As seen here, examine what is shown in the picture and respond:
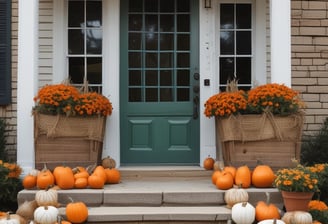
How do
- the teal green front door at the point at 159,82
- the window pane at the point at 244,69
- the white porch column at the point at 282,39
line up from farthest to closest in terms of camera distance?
the window pane at the point at 244,69 < the teal green front door at the point at 159,82 < the white porch column at the point at 282,39

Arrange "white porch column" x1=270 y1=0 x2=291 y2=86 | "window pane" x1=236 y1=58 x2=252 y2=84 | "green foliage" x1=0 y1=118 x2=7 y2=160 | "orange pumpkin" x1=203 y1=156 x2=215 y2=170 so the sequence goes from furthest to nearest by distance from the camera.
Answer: "window pane" x1=236 y1=58 x2=252 y2=84 → "orange pumpkin" x1=203 y1=156 x2=215 y2=170 → "green foliage" x1=0 y1=118 x2=7 y2=160 → "white porch column" x1=270 y1=0 x2=291 y2=86

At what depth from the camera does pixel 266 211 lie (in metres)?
4.24

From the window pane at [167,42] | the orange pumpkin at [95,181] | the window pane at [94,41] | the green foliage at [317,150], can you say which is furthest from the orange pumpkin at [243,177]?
the window pane at [94,41]

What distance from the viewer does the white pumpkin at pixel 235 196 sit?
14.5 feet

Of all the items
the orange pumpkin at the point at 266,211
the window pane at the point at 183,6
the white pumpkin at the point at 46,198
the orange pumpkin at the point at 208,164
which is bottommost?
the orange pumpkin at the point at 266,211

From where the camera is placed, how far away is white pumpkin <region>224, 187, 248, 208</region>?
4.43m

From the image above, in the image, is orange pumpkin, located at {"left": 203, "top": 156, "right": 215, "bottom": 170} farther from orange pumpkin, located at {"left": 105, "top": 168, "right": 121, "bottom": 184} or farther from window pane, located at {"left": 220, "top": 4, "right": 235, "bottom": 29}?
window pane, located at {"left": 220, "top": 4, "right": 235, "bottom": 29}

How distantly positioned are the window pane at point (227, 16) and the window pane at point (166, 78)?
92cm

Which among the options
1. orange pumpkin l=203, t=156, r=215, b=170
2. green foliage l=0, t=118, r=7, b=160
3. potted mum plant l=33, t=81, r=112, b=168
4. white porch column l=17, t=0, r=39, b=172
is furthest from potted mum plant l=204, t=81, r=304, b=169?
green foliage l=0, t=118, r=7, b=160

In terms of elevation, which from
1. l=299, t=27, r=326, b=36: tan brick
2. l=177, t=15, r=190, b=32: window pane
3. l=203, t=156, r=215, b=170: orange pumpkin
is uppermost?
l=177, t=15, r=190, b=32: window pane

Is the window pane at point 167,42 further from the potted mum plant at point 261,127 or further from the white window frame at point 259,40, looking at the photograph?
the potted mum plant at point 261,127

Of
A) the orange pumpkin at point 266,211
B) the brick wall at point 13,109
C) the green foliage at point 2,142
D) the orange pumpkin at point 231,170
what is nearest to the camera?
the orange pumpkin at point 266,211

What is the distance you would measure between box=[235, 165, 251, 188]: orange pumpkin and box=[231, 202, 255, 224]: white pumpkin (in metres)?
0.52

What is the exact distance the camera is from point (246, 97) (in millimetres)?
5211
